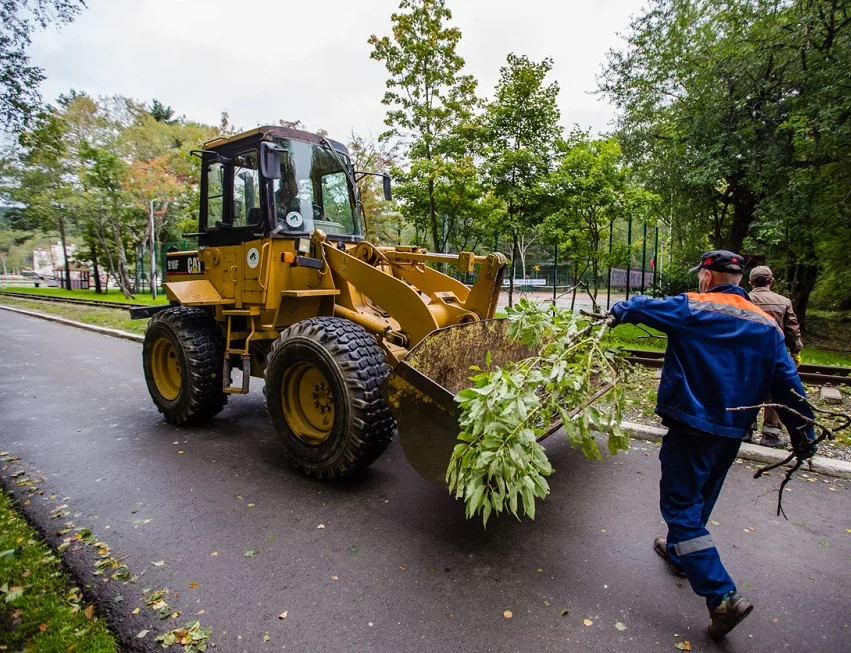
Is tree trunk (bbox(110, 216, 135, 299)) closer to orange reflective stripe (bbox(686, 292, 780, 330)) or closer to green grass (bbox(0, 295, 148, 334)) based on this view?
green grass (bbox(0, 295, 148, 334))

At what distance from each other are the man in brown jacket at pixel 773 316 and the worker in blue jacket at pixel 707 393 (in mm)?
2707

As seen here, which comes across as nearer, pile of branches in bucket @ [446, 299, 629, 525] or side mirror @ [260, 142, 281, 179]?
pile of branches in bucket @ [446, 299, 629, 525]

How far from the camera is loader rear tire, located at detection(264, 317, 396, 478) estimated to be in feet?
12.5

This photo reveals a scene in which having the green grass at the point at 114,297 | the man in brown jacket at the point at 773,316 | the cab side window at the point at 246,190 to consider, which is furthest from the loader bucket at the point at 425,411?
the green grass at the point at 114,297

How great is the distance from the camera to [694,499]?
2648mm

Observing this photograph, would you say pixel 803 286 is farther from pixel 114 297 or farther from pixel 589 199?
pixel 114 297

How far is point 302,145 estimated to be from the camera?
5.18m

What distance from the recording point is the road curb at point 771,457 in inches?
175

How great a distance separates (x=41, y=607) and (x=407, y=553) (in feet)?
6.76

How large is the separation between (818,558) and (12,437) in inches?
294

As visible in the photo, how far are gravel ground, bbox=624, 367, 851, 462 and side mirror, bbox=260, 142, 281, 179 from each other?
390 cm

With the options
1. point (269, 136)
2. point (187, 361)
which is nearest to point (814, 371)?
point (269, 136)

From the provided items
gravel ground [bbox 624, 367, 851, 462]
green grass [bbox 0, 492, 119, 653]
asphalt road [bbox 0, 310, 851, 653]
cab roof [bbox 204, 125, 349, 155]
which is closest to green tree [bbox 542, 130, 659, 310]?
gravel ground [bbox 624, 367, 851, 462]

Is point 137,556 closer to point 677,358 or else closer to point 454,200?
point 677,358
